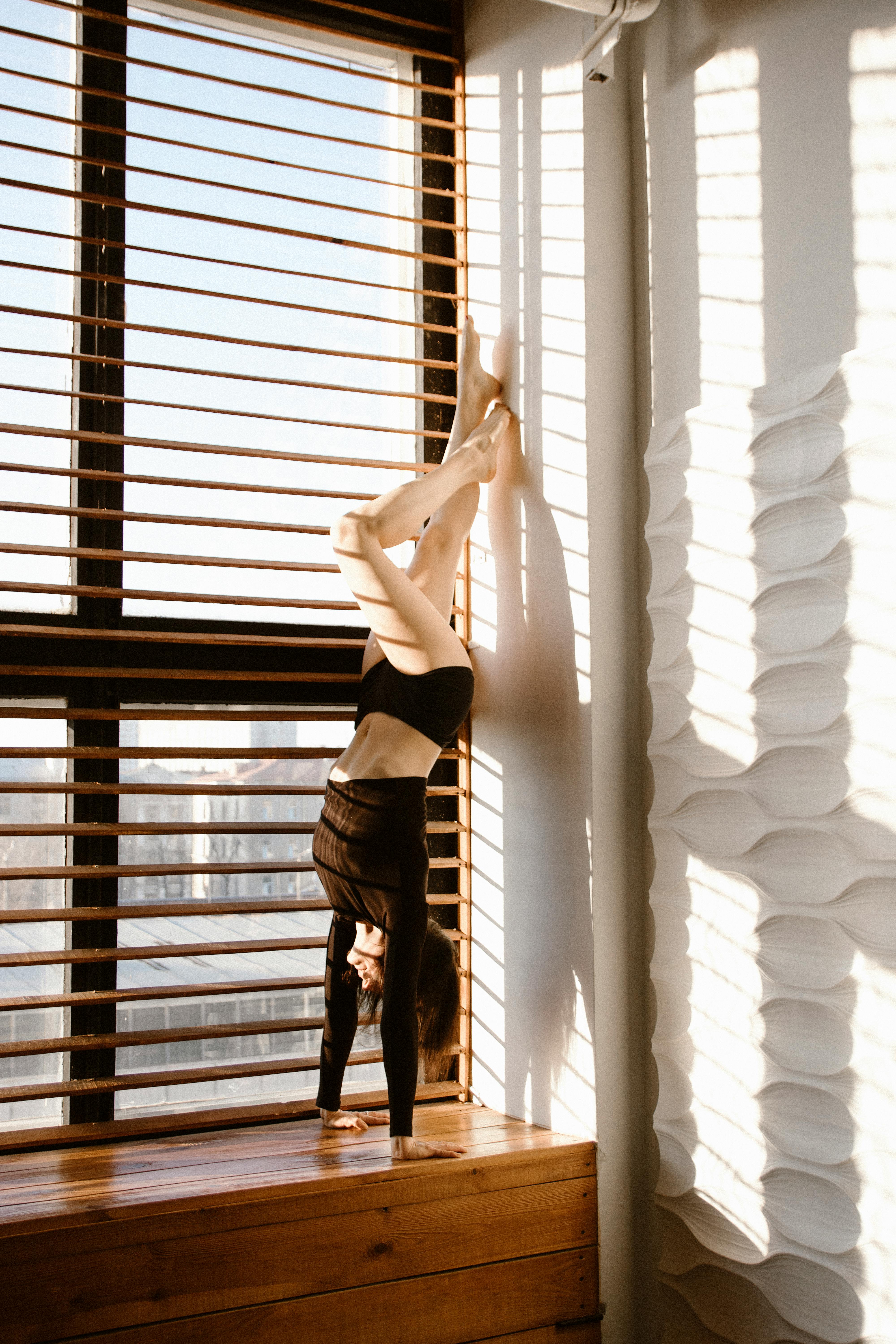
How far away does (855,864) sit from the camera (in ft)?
5.37

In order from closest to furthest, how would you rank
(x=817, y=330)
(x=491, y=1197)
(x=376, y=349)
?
(x=817, y=330) < (x=491, y=1197) < (x=376, y=349)

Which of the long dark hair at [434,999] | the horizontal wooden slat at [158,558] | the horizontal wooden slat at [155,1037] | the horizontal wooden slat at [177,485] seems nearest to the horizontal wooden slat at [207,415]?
the horizontal wooden slat at [177,485]

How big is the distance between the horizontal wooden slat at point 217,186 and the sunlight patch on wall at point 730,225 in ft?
2.63

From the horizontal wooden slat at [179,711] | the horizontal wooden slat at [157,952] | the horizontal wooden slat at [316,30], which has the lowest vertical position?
the horizontal wooden slat at [157,952]

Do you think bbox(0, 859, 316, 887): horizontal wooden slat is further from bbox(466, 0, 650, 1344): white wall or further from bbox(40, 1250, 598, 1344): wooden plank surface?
bbox(40, 1250, 598, 1344): wooden plank surface

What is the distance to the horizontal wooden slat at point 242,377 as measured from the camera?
2252 mm

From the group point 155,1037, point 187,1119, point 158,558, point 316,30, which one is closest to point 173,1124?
point 187,1119

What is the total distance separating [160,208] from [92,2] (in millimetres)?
514

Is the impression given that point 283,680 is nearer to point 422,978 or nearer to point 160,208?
point 422,978

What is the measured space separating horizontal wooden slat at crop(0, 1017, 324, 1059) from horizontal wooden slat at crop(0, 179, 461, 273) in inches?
59.7

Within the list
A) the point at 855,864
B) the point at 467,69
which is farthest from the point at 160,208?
the point at 855,864

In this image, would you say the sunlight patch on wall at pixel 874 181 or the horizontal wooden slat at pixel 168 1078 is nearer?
the sunlight patch on wall at pixel 874 181

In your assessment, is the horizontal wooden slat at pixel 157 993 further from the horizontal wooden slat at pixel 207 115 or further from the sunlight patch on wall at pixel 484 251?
the horizontal wooden slat at pixel 207 115

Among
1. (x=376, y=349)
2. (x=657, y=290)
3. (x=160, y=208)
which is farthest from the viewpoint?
(x=376, y=349)
